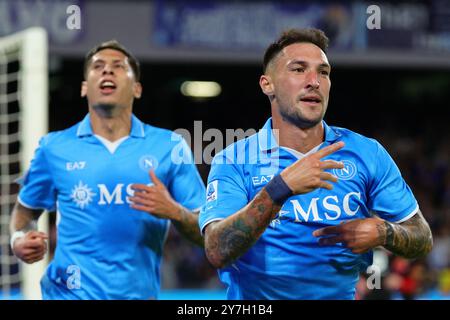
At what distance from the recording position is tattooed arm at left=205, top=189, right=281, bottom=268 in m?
3.31

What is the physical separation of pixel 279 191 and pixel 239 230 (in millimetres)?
237

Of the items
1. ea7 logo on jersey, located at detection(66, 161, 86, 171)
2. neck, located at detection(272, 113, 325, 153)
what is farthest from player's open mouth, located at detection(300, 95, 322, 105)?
ea7 logo on jersey, located at detection(66, 161, 86, 171)

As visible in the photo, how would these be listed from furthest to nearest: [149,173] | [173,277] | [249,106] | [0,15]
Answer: [249,106]
[173,277]
[0,15]
[149,173]

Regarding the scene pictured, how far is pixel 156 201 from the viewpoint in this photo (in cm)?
440

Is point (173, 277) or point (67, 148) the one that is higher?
point (67, 148)

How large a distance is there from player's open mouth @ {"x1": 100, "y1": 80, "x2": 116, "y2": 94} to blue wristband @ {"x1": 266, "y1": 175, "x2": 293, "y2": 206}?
5.57 feet

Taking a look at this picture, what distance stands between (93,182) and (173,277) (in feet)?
29.5

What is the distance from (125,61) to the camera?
4.77 meters

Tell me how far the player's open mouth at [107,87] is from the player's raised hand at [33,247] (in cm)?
87

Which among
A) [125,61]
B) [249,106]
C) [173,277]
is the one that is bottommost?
[173,277]

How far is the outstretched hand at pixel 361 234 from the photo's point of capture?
3.38 m
